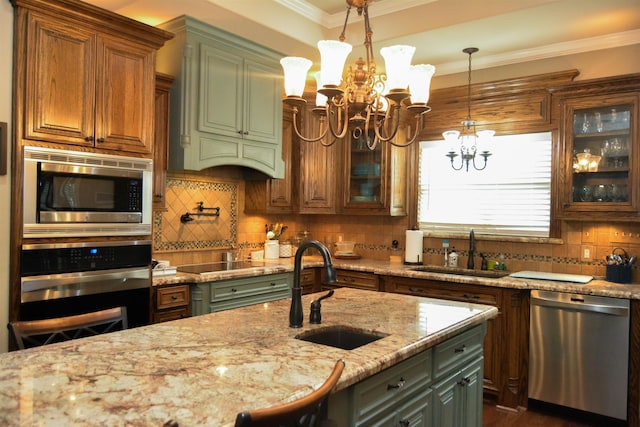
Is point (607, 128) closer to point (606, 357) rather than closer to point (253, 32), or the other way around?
point (606, 357)

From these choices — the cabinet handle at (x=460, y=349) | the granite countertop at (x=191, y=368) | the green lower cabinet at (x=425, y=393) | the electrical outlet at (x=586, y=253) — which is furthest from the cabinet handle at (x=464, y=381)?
the electrical outlet at (x=586, y=253)

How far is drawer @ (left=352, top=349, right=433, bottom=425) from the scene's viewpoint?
63.5 inches

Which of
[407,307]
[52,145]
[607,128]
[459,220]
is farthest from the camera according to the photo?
[459,220]

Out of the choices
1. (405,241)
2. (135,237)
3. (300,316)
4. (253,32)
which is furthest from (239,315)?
(405,241)

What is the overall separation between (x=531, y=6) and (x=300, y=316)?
2.49m

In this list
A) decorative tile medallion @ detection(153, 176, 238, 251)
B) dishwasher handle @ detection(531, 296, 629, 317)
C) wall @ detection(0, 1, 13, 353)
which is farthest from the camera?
decorative tile medallion @ detection(153, 176, 238, 251)

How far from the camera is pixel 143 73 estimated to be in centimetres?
316

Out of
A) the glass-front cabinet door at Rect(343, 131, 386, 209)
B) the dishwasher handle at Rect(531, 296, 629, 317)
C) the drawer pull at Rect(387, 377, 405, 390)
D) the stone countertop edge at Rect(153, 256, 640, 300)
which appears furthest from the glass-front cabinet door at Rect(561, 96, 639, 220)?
the drawer pull at Rect(387, 377, 405, 390)

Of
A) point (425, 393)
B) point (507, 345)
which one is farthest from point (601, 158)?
point (425, 393)

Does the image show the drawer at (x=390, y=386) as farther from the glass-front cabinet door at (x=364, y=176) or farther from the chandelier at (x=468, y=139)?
the glass-front cabinet door at (x=364, y=176)

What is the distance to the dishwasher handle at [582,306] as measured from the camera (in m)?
3.22

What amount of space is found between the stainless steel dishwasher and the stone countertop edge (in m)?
0.05

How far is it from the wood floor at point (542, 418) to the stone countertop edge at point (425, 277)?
88cm

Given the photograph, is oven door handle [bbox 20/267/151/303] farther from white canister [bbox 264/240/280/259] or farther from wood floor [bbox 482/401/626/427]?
wood floor [bbox 482/401/626/427]
